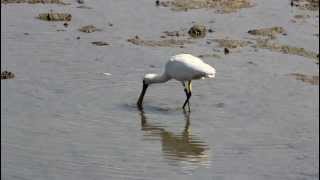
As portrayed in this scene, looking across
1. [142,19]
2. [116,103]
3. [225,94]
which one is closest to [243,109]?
[225,94]

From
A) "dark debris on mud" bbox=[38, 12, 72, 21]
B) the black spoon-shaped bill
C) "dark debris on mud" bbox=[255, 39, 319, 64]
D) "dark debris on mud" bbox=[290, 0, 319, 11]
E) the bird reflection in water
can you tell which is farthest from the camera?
"dark debris on mud" bbox=[290, 0, 319, 11]

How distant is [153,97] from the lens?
14328mm

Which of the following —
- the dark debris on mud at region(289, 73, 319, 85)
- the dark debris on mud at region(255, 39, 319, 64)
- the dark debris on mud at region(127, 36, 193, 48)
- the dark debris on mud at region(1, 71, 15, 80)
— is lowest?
the dark debris on mud at region(289, 73, 319, 85)

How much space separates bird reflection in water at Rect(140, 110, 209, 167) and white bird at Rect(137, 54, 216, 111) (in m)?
0.74

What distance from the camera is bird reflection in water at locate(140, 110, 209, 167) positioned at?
11.6 metres

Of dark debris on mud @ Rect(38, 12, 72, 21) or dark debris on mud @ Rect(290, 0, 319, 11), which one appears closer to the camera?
dark debris on mud @ Rect(38, 12, 72, 21)

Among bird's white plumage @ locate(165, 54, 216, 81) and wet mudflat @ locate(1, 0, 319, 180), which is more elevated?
bird's white plumage @ locate(165, 54, 216, 81)

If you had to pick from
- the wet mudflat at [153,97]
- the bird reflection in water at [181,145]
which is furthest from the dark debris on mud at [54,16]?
the bird reflection in water at [181,145]

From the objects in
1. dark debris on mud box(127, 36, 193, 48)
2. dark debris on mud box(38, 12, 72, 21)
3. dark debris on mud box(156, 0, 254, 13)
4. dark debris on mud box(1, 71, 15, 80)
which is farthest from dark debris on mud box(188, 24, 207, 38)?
dark debris on mud box(1, 71, 15, 80)

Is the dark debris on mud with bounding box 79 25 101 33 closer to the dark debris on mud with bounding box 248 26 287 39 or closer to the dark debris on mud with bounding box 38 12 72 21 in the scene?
the dark debris on mud with bounding box 38 12 72 21

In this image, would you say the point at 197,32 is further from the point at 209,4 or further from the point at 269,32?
the point at 209,4

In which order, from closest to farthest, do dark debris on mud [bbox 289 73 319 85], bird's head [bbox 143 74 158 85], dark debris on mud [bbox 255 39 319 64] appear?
bird's head [bbox 143 74 158 85]
dark debris on mud [bbox 289 73 319 85]
dark debris on mud [bbox 255 39 319 64]

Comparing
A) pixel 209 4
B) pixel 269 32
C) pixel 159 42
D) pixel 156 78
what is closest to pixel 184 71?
pixel 156 78

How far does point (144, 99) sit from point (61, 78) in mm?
1385
